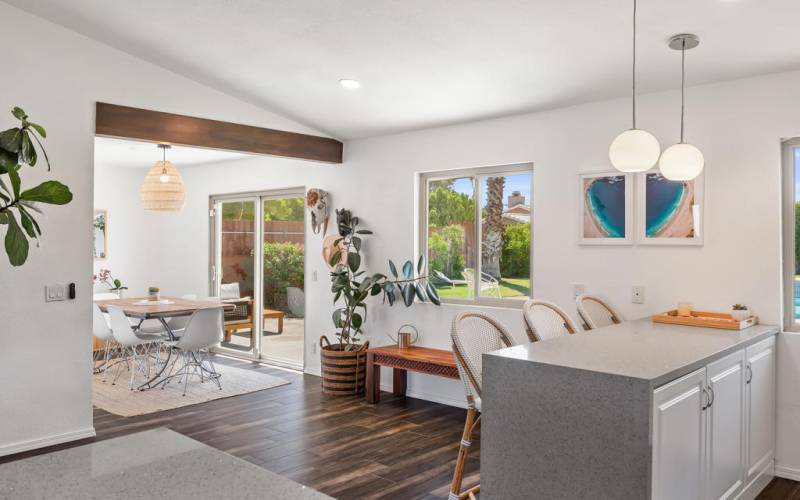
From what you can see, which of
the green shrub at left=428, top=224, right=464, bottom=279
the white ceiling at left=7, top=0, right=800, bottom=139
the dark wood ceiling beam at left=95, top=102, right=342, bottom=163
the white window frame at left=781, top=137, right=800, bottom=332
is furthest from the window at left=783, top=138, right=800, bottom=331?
the dark wood ceiling beam at left=95, top=102, right=342, bottom=163

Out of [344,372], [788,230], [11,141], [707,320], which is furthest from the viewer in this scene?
Result: [344,372]

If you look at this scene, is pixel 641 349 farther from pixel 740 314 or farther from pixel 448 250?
pixel 448 250

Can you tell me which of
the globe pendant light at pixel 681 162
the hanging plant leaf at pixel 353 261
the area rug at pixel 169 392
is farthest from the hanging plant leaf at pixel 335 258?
the globe pendant light at pixel 681 162

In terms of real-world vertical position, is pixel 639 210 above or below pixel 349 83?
below

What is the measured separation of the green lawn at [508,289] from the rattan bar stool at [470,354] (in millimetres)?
1797

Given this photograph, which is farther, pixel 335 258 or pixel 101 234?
pixel 101 234

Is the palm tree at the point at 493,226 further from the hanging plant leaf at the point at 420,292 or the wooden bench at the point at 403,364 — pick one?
the wooden bench at the point at 403,364

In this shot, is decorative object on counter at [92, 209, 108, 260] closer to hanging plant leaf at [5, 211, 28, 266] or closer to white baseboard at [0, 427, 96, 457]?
white baseboard at [0, 427, 96, 457]

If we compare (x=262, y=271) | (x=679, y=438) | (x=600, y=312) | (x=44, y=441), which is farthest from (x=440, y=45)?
(x=262, y=271)

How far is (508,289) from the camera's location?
16.4ft

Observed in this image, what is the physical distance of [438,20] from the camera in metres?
3.46

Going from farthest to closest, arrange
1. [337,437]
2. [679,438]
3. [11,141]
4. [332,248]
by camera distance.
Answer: [332,248] < [337,437] < [679,438] < [11,141]

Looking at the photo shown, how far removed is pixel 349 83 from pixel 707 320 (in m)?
2.85

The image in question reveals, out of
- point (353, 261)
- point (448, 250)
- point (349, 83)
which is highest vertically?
point (349, 83)
